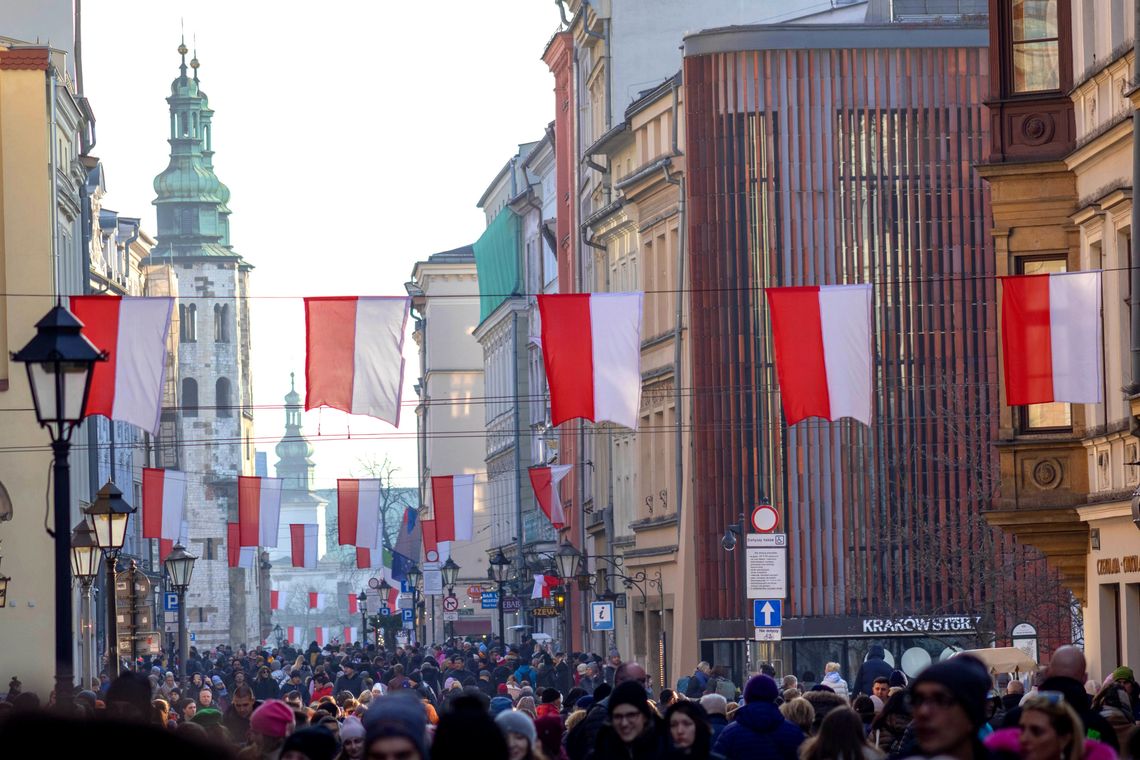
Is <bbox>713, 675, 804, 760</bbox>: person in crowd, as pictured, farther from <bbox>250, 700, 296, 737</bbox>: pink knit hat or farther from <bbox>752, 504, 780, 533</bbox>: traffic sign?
<bbox>752, 504, 780, 533</bbox>: traffic sign

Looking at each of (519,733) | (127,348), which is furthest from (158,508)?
(519,733)

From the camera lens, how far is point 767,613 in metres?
23.4

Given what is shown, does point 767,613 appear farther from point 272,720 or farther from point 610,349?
point 272,720

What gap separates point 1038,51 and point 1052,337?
12.7ft

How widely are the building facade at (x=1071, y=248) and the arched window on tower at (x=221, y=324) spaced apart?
A: 120m

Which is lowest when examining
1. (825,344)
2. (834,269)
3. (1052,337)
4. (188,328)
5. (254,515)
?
(254,515)

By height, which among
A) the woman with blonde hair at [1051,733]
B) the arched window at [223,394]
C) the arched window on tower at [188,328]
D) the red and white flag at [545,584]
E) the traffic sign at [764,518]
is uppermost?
the arched window on tower at [188,328]

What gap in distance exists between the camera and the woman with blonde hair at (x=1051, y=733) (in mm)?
6059

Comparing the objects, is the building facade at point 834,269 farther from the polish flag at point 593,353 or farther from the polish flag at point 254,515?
the polish flag at point 593,353

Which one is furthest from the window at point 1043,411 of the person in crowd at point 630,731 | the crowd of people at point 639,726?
the person in crowd at point 630,731

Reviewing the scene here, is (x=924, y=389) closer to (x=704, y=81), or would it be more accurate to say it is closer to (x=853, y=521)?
(x=853, y=521)

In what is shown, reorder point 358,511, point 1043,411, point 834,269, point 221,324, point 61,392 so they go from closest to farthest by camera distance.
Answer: point 61,392
point 1043,411
point 834,269
point 358,511
point 221,324

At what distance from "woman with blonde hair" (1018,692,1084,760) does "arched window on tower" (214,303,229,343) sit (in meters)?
137

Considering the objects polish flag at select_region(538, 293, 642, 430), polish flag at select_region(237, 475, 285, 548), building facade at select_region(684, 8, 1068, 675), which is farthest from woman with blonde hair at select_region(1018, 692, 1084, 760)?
polish flag at select_region(237, 475, 285, 548)
